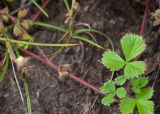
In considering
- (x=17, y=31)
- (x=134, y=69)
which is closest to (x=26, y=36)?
(x=17, y=31)

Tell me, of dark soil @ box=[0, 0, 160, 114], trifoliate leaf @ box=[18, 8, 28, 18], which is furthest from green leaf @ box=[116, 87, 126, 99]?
trifoliate leaf @ box=[18, 8, 28, 18]

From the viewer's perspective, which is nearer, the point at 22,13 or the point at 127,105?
the point at 127,105

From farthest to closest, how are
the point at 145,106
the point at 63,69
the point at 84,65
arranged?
the point at 84,65
the point at 63,69
the point at 145,106

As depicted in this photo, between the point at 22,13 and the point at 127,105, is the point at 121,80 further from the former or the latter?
the point at 22,13

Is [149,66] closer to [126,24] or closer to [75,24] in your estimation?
[126,24]

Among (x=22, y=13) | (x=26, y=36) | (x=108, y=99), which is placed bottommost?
(x=108, y=99)

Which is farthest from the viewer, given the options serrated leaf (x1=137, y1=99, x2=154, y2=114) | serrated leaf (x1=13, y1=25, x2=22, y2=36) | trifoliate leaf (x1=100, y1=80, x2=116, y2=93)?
serrated leaf (x1=13, y1=25, x2=22, y2=36)

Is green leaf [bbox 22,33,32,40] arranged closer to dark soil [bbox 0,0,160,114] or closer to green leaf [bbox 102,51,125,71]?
dark soil [bbox 0,0,160,114]
